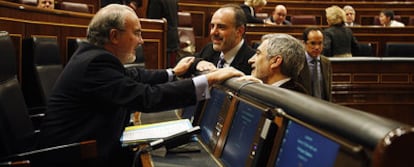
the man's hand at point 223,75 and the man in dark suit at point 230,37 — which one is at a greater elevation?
the man in dark suit at point 230,37

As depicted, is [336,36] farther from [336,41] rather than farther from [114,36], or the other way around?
[114,36]

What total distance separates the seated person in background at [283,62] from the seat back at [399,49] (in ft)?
15.8

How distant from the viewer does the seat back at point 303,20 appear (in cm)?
713

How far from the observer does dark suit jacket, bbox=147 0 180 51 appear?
5.12 m

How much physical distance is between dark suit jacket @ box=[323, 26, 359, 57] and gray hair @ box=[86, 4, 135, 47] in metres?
3.62

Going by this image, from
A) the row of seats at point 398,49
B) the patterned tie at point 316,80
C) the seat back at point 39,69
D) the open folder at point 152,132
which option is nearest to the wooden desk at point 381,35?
the row of seats at point 398,49

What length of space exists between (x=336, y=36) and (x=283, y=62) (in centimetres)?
350

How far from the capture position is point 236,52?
2.60 metres

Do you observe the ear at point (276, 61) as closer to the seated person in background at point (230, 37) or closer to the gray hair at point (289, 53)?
the gray hair at point (289, 53)

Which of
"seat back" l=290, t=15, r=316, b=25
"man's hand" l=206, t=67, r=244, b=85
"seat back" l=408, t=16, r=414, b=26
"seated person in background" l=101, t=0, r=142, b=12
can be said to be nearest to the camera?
"man's hand" l=206, t=67, r=244, b=85

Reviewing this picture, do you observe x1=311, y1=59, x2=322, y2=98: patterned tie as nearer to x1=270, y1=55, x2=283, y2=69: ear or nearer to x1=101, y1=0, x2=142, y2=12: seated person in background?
x1=270, y1=55, x2=283, y2=69: ear

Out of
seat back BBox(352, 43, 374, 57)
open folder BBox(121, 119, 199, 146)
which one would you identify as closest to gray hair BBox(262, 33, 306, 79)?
open folder BBox(121, 119, 199, 146)

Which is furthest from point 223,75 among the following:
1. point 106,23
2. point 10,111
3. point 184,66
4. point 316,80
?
point 316,80

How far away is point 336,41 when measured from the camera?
16.6ft
